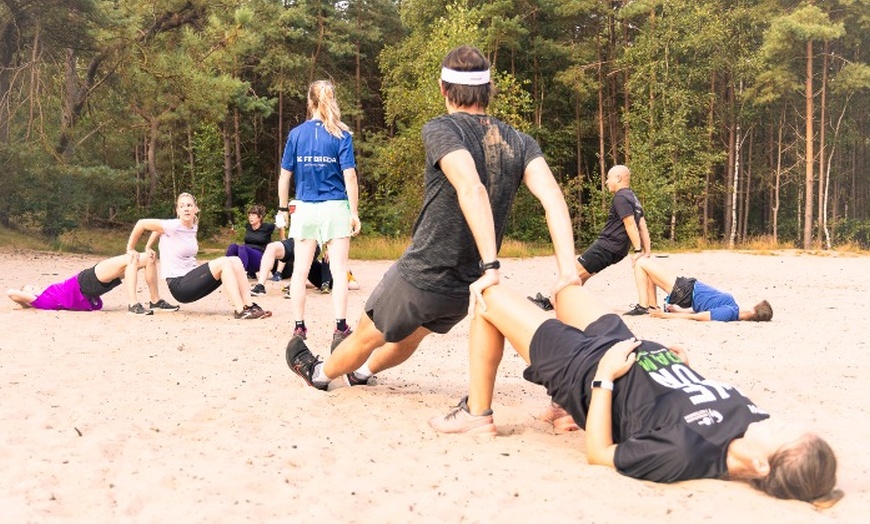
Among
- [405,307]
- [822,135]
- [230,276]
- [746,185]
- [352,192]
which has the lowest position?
[230,276]

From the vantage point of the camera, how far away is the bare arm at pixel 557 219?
4355mm

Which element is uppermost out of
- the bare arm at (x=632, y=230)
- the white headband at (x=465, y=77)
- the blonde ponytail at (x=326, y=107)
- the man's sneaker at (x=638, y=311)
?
the blonde ponytail at (x=326, y=107)

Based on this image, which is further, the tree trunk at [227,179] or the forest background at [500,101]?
the tree trunk at [227,179]

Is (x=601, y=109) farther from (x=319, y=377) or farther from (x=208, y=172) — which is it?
(x=319, y=377)

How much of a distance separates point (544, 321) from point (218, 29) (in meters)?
23.1

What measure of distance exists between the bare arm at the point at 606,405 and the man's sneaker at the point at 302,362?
2.30 meters

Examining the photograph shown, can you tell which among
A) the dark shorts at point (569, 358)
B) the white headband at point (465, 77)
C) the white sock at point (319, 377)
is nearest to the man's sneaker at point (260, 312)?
the white sock at point (319, 377)

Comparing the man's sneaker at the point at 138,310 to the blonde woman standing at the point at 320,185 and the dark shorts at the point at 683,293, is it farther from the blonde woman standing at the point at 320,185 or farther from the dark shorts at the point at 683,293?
the dark shorts at the point at 683,293

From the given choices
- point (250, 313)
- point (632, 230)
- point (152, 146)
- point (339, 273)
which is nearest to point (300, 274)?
point (339, 273)

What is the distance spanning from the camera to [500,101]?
3005 centimetres

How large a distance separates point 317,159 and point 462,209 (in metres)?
3.99

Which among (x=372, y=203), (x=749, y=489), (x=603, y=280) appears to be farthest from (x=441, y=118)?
(x=372, y=203)

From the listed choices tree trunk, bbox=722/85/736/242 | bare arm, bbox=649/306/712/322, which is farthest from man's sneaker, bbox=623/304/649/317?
tree trunk, bbox=722/85/736/242

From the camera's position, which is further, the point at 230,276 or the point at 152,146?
the point at 152,146
